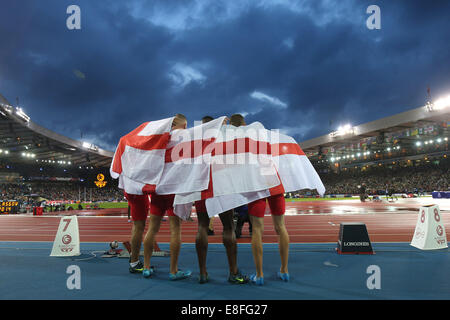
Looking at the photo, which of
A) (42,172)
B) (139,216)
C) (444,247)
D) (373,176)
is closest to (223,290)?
(139,216)

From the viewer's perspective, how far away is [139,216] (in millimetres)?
3635

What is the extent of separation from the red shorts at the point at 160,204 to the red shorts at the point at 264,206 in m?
1.06

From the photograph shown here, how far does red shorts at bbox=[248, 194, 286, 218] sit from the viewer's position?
2.95 m

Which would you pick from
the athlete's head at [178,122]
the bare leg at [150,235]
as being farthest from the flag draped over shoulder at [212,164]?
the bare leg at [150,235]

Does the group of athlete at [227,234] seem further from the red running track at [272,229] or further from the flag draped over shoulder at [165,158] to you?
the red running track at [272,229]

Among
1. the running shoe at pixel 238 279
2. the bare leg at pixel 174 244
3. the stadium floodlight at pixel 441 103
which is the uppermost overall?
the stadium floodlight at pixel 441 103

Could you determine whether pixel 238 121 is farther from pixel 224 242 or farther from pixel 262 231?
pixel 224 242

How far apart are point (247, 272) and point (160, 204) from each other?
148cm

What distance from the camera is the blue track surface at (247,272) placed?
2605 millimetres

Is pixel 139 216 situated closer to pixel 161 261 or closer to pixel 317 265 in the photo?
pixel 161 261

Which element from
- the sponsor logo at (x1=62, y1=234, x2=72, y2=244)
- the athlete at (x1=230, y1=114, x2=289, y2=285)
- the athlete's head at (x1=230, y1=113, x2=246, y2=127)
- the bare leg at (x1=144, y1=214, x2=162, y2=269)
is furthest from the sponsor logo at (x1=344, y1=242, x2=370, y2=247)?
the sponsor logo at (x1=62, y1=234, x2=72, y2=244)

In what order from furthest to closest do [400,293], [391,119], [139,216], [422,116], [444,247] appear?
1. [391,119]
2. [422,116]
3. [444,247]
4. [139,216]
5. [400,293]

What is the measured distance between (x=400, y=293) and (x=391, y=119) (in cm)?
3045

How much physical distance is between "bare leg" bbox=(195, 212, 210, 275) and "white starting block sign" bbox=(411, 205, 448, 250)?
4.11 meters
